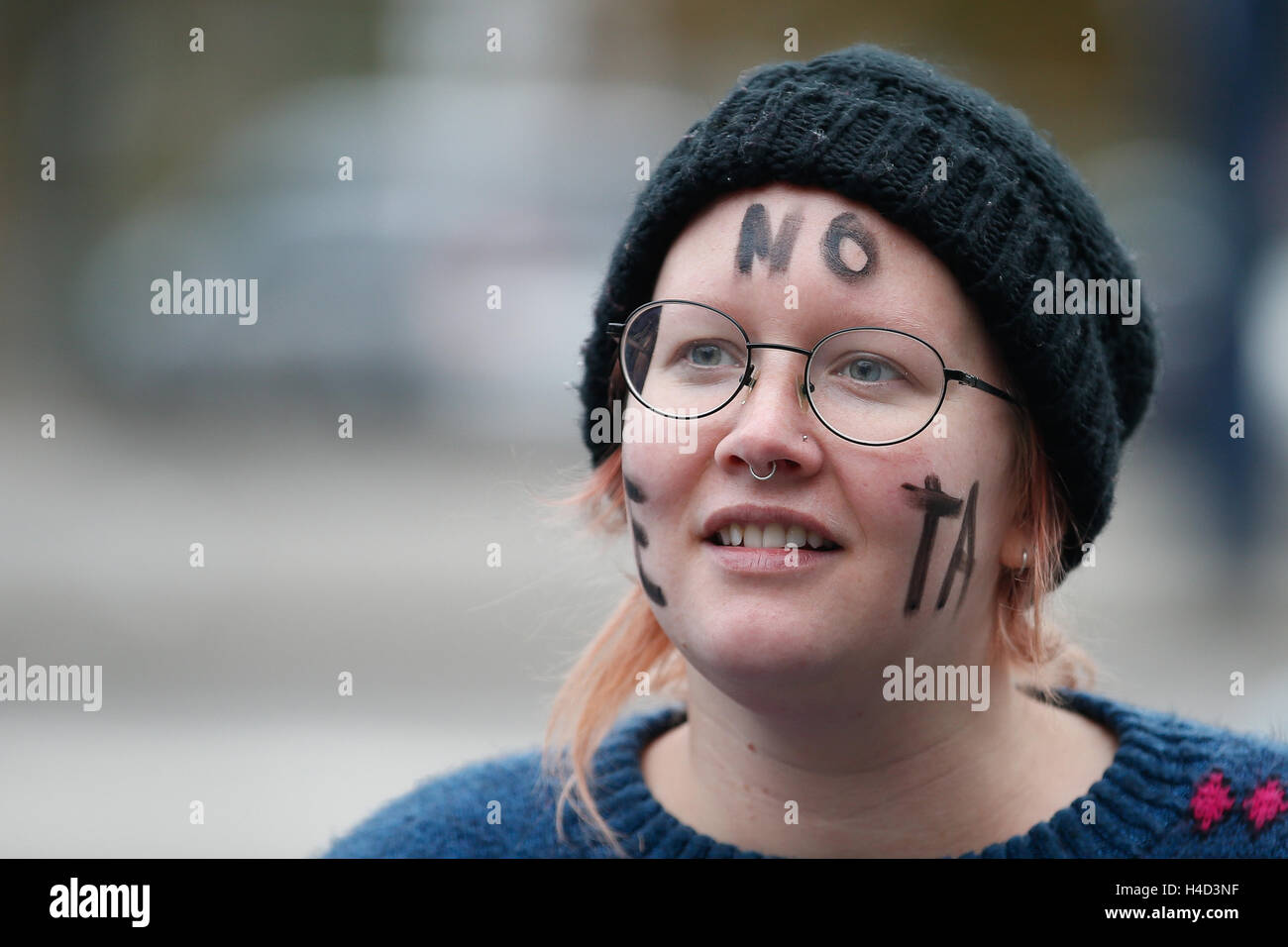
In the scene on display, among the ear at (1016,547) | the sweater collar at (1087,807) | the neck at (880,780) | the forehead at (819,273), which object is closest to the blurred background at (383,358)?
the sweater collar at (1087,807)

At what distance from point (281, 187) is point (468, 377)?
2.06 meters

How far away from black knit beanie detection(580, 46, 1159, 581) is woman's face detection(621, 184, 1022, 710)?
46 mm

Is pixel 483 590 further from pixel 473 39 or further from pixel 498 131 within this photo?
pixel 473 39

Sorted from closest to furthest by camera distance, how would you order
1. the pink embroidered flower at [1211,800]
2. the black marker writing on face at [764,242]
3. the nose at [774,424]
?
the nose at [774,424] → the black marker writing on face at [764,242] → the pink embroidered flower at [1211,800]

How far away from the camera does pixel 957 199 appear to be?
2.14 meters

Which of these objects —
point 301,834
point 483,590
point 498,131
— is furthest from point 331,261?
point 301,834

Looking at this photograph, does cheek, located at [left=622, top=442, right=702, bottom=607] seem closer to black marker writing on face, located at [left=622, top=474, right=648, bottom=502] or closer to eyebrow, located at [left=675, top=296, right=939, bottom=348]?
black marker writing on face, located at [left=622, top=474, right=648, bottom=502]

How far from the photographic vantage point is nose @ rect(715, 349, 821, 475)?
78.8 inches

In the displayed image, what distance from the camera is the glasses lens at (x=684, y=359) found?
2.13m

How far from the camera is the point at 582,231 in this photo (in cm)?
934

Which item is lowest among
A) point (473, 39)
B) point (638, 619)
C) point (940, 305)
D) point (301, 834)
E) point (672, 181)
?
point (301, 834)

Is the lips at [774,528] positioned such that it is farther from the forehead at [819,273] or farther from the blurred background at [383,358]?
the blurred background at [383,358]

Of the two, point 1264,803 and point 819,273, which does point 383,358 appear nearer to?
point 819,273

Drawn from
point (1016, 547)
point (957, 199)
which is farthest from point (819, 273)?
point (1016, 547)
